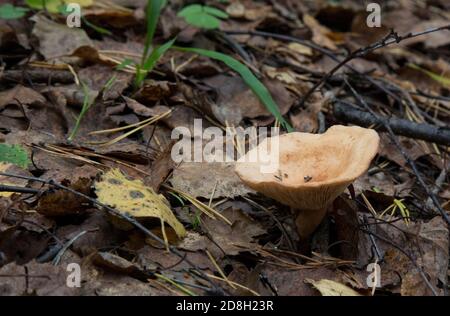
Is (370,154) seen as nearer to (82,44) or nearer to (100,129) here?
(100,129)

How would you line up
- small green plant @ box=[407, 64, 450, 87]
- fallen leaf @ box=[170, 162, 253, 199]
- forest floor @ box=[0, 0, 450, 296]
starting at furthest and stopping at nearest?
1. small green plant @ box=[407, 64, 450, 87]
2. fallen leaf @ box=[170, 162, 253, 199]
3. forest floor @ box=[0, 0, 450, 296]

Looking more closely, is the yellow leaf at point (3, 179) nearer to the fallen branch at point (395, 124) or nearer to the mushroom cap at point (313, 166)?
the mushroom cap at point (313, 166)

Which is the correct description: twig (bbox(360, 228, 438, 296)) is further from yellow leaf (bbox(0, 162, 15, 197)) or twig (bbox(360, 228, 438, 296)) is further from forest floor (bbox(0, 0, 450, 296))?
yellow leaf (bbox(0, 162, 15, 197))

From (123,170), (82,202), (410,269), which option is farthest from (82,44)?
(410,269)

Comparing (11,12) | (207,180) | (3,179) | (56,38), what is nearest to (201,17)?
(56,38)

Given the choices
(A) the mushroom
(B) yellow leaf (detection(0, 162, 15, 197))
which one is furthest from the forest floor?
(A) the mushroom
